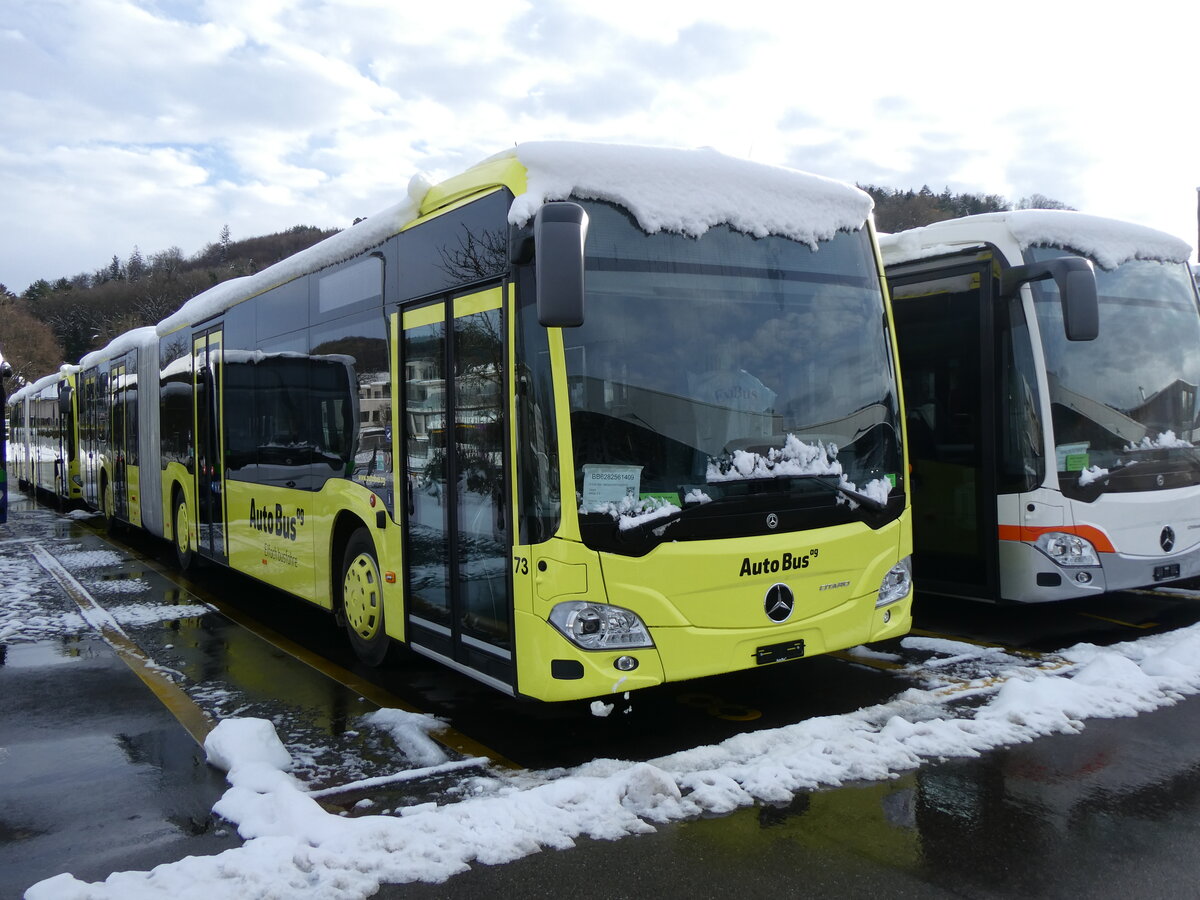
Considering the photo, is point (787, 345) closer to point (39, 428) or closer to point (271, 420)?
point (271, 420)

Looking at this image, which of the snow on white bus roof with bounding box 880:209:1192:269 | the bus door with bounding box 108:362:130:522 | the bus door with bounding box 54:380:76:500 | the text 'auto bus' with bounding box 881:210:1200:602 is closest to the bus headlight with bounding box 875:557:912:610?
the text 'auto bus' with bounding box 881:210:1200:602

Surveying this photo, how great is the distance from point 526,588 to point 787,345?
6.18 ft

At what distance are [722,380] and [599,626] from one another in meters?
1.38

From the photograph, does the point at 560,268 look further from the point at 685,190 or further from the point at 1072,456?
the point at 1072,456

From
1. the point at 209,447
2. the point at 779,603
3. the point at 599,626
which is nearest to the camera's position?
the point at 599,626

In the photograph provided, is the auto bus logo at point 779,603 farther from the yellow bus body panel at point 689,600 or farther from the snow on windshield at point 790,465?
the snow on windshield at point 790,465

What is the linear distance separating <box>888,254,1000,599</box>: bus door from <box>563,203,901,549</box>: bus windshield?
204 centimetres

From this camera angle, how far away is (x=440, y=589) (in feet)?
18.5

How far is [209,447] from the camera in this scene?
10.1 metres

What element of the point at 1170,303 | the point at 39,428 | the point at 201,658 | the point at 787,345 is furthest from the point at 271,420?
the point at 39,428

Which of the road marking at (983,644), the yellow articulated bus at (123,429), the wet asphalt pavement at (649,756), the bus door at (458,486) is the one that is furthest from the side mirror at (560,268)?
the yellow articulated bus at (123,429)

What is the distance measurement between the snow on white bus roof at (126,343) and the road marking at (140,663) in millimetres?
3559

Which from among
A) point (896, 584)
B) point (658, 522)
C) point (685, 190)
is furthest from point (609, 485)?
point (896, 584)

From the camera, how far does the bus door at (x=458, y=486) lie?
16.5 feet
